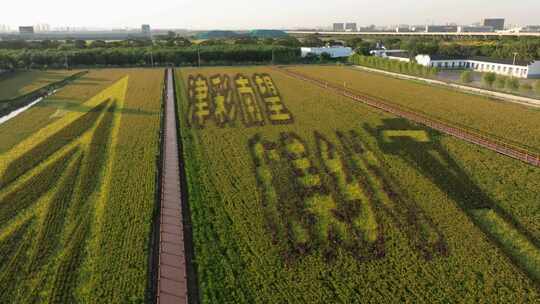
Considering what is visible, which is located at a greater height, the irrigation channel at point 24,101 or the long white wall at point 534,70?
the long white wall at point 534,70

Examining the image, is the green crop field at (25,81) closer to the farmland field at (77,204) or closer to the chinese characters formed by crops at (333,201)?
the farmland field at (77,204)

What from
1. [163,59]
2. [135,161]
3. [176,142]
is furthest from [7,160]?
[163,59]

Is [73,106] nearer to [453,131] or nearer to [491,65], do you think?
[453,131]

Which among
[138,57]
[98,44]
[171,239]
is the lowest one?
[171,239]

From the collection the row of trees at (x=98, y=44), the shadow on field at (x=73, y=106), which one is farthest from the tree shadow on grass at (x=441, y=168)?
the row of trees at (x=98, y=44)

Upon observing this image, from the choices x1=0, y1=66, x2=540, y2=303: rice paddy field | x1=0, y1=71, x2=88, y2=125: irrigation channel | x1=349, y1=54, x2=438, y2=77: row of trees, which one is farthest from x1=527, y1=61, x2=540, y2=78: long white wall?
x1=0, y1=71, x2=88, y2=125: irrigation channel

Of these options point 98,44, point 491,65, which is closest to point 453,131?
point 491,65

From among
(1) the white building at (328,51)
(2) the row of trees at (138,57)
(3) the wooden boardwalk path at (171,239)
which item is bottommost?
(3) the wooden boardwalk path at (171,239)
